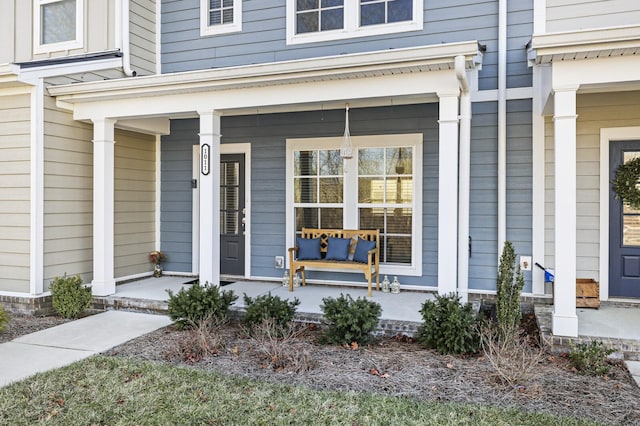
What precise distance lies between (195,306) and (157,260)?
2.83 meters

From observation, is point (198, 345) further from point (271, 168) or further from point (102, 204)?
point (271, 168)

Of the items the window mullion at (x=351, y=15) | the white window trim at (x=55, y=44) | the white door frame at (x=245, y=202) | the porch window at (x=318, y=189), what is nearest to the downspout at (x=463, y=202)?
the porch window at (x=318, y=189)

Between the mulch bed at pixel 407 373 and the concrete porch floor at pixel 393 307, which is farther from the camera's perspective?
the concrete porch floor at pixel 393 307

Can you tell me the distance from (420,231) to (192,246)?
137 inches

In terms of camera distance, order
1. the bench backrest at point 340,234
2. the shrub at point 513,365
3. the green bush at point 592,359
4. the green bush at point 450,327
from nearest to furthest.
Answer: the shrub at point 513,365 < the green bush at point 592,359 < the green bush at point 450,327 < the bench backrest at point 340,234

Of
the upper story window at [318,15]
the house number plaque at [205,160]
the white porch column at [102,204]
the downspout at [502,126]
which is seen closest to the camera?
the house number plaque at [205,160]

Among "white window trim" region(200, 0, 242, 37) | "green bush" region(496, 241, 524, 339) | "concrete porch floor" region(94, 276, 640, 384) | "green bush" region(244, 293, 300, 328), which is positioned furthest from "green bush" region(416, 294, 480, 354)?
"white window trim" region(200, 0, 242, 37)

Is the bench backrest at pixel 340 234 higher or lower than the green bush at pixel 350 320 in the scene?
higher

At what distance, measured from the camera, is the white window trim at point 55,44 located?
22.2ft

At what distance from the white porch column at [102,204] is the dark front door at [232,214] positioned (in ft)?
5.66

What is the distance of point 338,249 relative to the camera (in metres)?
6.44

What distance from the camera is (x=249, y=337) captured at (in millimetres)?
4855

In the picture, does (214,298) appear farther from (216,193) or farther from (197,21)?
(197,21)

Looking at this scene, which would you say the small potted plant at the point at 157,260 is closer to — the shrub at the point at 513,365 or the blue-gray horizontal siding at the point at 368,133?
the blue-gray horizontal siding at the point at 368,133
